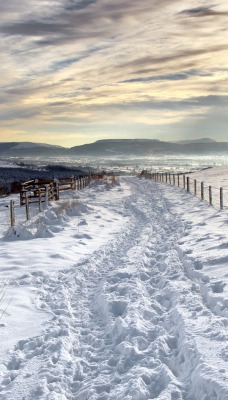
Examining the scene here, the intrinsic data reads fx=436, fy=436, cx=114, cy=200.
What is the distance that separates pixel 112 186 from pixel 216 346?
35.9 meters

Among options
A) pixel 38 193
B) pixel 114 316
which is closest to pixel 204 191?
pixel 38 193

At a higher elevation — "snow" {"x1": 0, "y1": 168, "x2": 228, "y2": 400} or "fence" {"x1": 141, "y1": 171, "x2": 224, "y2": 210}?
"fence" {"x1": 141, "y1": 171, "x2": 224, "y2": 210}

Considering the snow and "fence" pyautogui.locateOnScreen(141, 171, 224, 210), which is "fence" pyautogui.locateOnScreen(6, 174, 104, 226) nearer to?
the snow

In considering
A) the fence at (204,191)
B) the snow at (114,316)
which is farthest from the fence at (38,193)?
the fence at (204,191)

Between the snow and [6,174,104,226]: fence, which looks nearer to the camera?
the snow

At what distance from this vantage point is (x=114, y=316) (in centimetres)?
738

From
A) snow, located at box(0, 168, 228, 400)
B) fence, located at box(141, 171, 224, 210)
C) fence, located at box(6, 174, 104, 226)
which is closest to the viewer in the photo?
snow, located at box(0, 168, 228, 400)

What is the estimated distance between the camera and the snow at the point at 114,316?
5117 millimetres

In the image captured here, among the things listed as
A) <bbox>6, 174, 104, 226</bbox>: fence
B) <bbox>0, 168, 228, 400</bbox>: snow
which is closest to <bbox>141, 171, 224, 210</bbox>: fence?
<bbox>0, 168, 228, 400</bbox>: snow

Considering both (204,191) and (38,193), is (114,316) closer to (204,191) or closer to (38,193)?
(38,193)

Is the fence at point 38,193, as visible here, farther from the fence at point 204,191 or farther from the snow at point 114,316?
the fence at point 204,191

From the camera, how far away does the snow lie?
5.12 meters

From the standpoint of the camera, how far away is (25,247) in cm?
1309

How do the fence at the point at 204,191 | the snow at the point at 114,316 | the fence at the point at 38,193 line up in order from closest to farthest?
the snow at the point at 114,316 → the fence at the point at 38,193 → the fence at the point at 204,191
